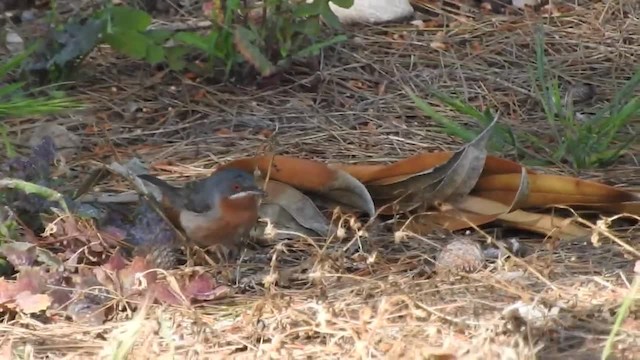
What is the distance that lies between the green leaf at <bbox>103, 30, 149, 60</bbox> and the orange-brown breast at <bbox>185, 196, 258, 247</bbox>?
50.5 inches

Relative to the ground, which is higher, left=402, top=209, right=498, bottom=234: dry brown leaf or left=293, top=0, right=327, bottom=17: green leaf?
left=293, top=0, right=327, bottom=17: green leaf

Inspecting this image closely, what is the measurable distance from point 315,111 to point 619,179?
50.1 inches

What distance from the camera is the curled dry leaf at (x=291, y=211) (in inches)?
152

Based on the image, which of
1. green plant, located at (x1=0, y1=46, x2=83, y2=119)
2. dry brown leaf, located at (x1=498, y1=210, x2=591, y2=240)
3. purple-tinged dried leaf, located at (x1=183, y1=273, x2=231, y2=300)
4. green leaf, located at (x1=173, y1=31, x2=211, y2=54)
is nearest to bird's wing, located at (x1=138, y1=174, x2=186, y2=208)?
green plant, located at (x1=0, y1=46, x2=83, y2=119)

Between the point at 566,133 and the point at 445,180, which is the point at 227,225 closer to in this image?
the point at 445,180

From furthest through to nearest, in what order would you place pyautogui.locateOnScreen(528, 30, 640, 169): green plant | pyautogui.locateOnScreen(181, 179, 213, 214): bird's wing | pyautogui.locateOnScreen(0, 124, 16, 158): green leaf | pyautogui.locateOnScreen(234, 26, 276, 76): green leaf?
pyautogui.locateOnScreen(234, 26, 276, 76): green leaf < pyautogui.locateOnScreen(528, 30, 640, 169): green plant < pyautogui.locateOnScreen(0, 124, 16, 158): green leaf < pyautogui.locateOnScreen(181, 179, 213, 214): bird's wing

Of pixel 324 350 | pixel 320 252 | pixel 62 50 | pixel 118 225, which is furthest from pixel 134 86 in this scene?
pixel 324 350

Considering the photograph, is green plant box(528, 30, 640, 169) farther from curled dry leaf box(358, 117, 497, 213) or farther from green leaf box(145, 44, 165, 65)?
green leaf box(145, 44, 165, 65)

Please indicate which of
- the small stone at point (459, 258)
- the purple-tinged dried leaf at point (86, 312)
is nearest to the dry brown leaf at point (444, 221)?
the small stone at point (459, 258)

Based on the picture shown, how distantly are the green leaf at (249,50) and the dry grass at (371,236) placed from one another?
0.18 meters

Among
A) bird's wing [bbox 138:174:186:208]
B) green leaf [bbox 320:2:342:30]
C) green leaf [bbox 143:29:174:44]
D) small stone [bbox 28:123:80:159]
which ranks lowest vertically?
small stone [bbox 28:123:80:159]

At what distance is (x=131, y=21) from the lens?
4863mm

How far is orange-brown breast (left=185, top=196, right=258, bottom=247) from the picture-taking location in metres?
3.72

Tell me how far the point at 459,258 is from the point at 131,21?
1988 millimetres
